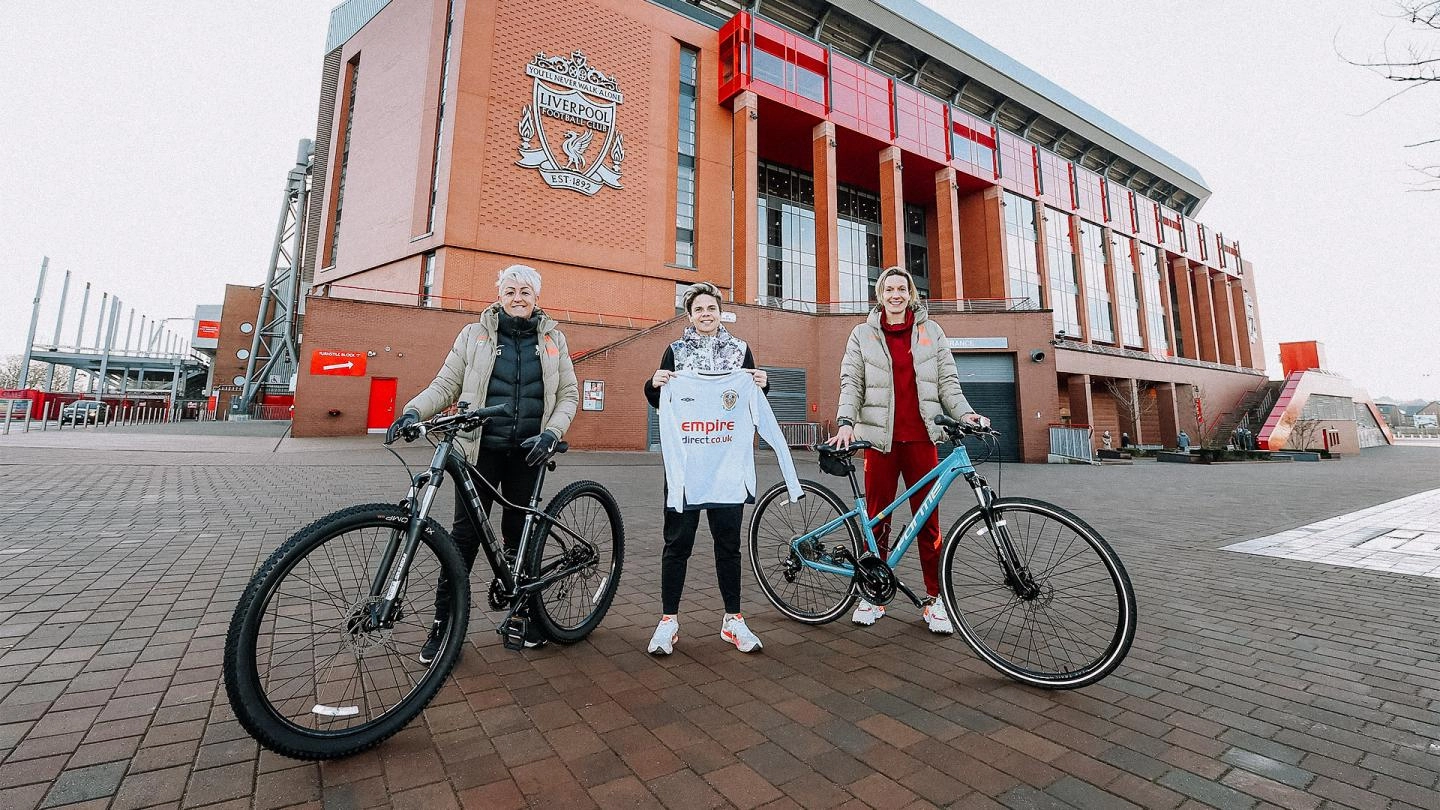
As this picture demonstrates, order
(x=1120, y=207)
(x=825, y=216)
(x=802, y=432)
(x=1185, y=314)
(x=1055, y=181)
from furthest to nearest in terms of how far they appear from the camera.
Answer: (x=1185, y=314)
(x=1120, y=207)
(x=1055, y=181)
(x=825, y=216)
(x=802, y=432)

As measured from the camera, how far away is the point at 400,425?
2344 mm

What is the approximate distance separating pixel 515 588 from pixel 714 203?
94.8ft

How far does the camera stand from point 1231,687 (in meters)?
2.49

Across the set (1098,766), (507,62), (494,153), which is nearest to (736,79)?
(507,62)

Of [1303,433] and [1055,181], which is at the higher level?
[1055,181]

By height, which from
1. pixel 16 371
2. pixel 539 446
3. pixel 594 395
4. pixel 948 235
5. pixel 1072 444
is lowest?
pixel 539 446

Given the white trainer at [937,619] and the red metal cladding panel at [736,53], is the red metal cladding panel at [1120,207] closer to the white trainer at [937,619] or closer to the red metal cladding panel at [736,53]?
the red metal cladding panel at [736,53]

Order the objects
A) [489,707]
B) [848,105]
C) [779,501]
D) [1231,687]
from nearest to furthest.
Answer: [489,707]
[1231,687]
[779,501]
[848,105]

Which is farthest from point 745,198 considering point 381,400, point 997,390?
point 381,400

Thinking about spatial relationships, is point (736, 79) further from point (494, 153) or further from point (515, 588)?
point (515, 588)

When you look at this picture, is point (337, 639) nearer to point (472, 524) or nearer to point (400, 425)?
point (472, 524)

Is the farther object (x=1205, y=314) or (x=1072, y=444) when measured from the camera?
(x=1205, y=314)

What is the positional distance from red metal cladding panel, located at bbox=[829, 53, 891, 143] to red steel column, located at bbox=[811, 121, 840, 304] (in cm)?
135

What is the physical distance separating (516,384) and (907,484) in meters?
2.46
